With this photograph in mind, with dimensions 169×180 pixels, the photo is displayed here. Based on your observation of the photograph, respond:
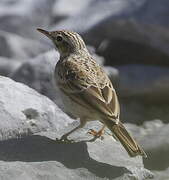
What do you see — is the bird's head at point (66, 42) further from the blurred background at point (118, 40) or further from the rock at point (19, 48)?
the rock at point (19, 48)

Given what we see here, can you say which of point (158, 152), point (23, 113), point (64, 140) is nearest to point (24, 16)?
point (158, 152)

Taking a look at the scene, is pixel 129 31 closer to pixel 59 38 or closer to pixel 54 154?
pixel 59 38

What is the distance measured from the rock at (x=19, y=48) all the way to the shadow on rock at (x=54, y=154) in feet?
18.9

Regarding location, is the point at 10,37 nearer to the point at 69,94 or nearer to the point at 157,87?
the point at 157,87

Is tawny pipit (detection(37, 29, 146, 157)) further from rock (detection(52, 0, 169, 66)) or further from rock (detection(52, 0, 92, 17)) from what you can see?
rock (detection(52, 0, 92, 17))

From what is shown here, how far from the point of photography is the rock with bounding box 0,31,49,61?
44.4 feet

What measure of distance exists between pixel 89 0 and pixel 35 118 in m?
7.35

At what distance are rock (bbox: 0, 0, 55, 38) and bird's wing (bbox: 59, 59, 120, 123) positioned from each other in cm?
664

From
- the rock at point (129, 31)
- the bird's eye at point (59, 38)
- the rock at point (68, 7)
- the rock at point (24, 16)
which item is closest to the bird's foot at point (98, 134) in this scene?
the bird's eye at point (59, 38)

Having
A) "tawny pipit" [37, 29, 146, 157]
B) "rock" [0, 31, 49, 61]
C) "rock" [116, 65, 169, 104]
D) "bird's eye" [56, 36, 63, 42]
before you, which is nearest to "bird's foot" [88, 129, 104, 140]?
"tawny pipit" [37, 29, 146, 157]

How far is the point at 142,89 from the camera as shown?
13.2 metres

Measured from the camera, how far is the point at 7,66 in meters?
12.7

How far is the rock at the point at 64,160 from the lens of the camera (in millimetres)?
7039

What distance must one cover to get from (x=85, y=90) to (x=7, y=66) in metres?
5.20
